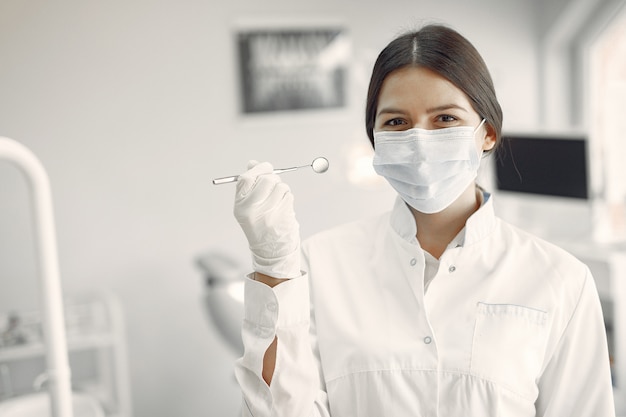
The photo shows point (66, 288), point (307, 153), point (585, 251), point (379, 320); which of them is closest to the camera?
point (379, 320)

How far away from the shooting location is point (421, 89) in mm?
1188

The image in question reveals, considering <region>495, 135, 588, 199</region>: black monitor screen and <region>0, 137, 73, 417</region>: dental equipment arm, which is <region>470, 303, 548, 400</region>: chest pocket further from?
<region>495, 135, 588, 199</region>: black monitor screen

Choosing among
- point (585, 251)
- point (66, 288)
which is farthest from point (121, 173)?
point (585, 251)

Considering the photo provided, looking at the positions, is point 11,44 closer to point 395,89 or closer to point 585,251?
point 395,89

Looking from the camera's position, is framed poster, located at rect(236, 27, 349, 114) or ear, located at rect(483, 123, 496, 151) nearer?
ear, located at rect(483, 123, 496, 151)

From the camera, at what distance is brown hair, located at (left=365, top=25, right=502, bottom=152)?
1192 millimetres

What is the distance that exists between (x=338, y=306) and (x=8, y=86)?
212cm

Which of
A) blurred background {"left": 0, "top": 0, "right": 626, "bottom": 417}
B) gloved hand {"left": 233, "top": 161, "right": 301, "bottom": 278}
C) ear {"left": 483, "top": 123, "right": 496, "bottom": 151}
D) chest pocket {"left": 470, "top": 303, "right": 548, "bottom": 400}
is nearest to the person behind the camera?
gloved hand {"left": 233, "top": 161, "right": 301, "bottom": 278}

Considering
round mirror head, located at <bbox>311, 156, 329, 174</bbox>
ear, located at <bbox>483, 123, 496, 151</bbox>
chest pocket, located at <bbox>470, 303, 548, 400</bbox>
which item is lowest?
chest pocket, located at <bbox>470, 303, 548, 400</bbox>

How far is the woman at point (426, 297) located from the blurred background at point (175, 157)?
1.42m

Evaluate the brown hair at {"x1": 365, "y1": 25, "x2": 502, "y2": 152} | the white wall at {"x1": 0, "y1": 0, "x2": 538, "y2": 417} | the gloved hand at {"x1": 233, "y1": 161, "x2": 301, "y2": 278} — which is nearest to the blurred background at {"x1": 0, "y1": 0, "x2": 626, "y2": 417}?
the white wall at {"x1": 0, "y1": 0, "x2": 538, "y2": 417}

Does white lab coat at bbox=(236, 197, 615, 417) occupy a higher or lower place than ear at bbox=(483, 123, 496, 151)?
lower

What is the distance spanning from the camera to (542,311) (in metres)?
1.20

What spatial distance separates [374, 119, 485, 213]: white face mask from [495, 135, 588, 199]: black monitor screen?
1.86 metres
